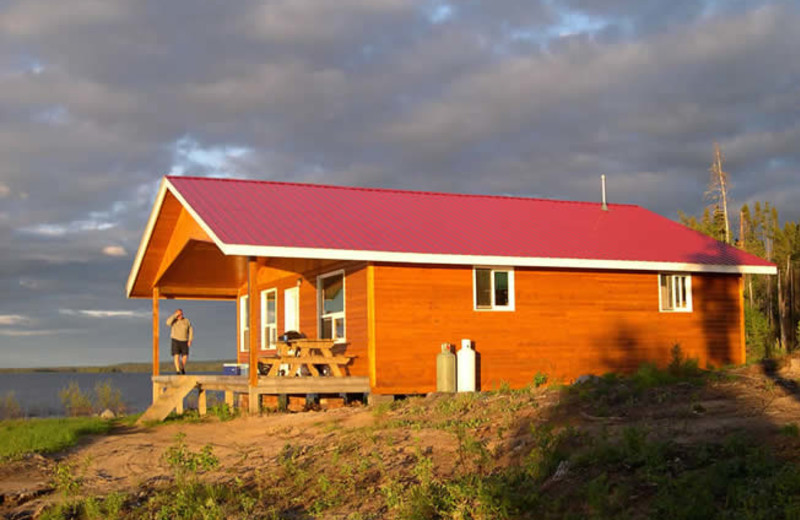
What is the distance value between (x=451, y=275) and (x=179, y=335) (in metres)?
8.18

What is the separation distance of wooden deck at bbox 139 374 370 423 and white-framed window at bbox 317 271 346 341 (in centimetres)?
182

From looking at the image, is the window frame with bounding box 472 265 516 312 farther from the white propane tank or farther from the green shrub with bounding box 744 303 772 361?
the green shrub with bounding box 744 303 772 361

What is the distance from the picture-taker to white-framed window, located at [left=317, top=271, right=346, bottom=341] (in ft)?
64.0

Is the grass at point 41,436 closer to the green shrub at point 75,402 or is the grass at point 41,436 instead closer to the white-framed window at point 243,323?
the white-framed window at point 243,323

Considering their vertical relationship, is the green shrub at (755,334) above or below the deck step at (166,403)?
above

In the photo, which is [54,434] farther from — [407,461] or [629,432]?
[629,432]

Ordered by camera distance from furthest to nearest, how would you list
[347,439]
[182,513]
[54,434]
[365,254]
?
[365,254], [54,434], [347,439], [182,513]

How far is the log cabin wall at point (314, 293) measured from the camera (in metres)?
18.2

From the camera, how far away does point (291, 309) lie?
888 inches

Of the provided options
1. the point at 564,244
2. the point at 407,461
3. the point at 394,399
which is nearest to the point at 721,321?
the point at 564,244

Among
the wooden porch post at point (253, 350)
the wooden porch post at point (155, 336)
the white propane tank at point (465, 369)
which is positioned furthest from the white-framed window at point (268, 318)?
the white propane tank at point (465, 369)

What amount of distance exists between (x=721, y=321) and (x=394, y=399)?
8593 millimetres

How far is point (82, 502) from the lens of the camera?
9.60 m

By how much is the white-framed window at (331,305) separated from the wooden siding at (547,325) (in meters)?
2.09
